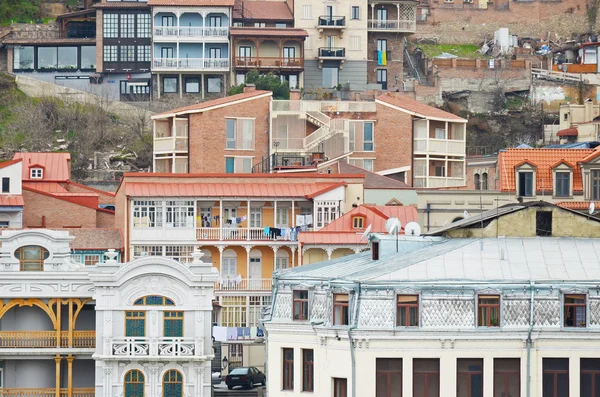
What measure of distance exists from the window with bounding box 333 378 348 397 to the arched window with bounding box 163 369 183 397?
2163 centimetres

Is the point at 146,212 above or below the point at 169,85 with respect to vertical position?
below

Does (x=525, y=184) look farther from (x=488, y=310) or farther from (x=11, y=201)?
(x=488, y=310)

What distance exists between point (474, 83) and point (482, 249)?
9760 centimetres

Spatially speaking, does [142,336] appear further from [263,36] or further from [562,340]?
[263,36]

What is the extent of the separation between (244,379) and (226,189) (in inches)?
536

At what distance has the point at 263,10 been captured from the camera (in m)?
168

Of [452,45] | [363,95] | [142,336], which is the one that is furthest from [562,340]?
[452,45]

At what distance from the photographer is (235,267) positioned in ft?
367

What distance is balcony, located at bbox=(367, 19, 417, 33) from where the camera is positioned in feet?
553

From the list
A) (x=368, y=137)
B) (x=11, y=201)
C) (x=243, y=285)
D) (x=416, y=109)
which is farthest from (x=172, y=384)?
(x=416, y=109)

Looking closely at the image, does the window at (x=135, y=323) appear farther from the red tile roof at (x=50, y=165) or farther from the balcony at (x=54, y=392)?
the red tile roof at (x=50, y=165)

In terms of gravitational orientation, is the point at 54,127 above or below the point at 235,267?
above

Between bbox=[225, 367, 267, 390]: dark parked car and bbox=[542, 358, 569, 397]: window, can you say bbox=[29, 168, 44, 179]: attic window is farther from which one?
bbox=[542, 358, 569, 397]: window

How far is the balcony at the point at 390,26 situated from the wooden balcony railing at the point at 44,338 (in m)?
76.8
